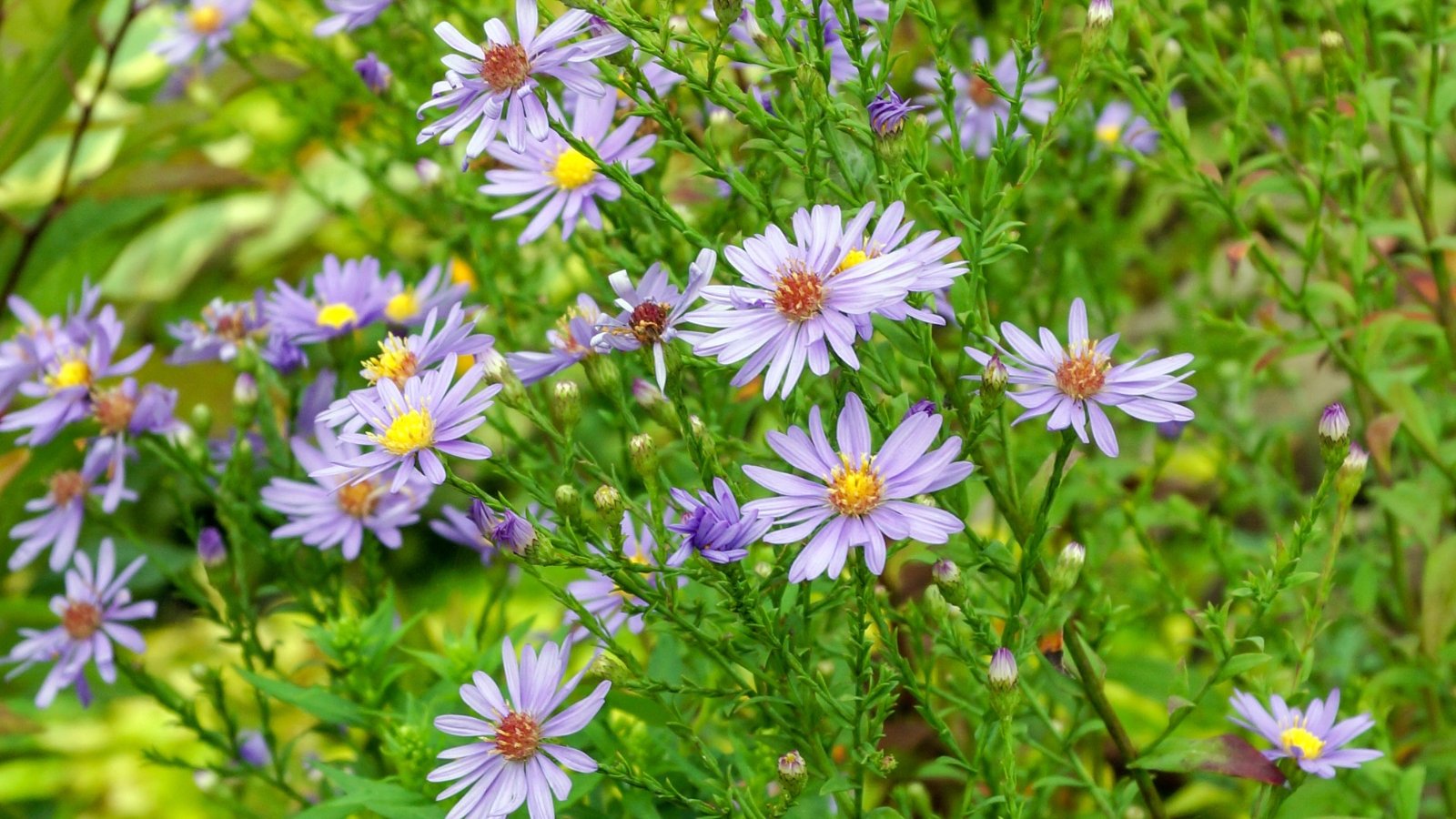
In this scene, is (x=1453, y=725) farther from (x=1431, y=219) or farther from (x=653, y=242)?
(x=653, y=242)

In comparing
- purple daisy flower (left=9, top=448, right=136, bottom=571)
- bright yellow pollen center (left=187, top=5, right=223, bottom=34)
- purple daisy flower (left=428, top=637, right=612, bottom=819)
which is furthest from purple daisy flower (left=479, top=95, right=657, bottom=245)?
bright yellow pollen center (left=187, top=5, right=223, bottom=34)

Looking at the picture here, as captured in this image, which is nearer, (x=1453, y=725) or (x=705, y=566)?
(x=705, y=566)

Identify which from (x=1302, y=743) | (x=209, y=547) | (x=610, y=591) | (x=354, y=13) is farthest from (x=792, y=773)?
(x=354, y=13)

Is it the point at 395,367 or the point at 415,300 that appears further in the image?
the point at 415,300

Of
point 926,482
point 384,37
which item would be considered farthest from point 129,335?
point 926,482

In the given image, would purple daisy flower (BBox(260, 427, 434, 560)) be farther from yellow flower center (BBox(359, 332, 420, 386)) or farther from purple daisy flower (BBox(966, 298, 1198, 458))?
purple daisy flower (BBox(966, 298, 1198, 458))

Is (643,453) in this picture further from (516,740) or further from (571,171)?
(571,171)
